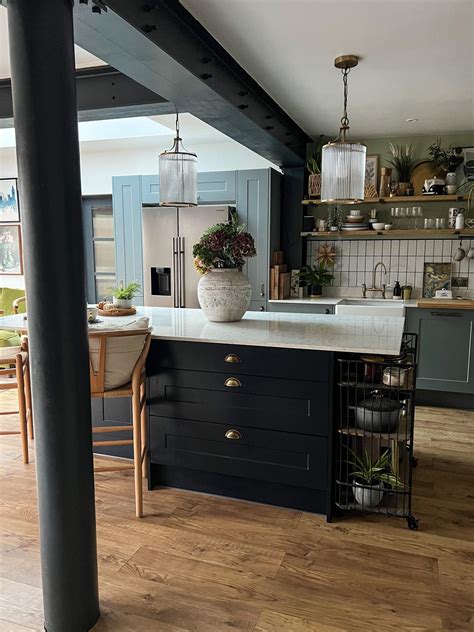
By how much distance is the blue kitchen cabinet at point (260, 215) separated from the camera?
4.68 meters

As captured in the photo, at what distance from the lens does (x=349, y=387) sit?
2457 millimetres

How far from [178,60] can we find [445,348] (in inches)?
126

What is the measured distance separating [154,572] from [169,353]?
104 cm

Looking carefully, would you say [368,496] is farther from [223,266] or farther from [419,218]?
[419,218]

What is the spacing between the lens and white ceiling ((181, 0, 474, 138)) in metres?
2.32

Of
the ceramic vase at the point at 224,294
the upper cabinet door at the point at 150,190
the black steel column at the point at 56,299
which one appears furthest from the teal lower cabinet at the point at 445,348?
the black steel column at the point at 56,299

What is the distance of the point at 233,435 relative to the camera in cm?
258

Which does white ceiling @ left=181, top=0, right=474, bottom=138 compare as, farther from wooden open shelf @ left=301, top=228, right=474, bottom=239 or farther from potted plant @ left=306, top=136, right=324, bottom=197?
wooden open shelf @ left=301, top=228, right=474, bottom=239

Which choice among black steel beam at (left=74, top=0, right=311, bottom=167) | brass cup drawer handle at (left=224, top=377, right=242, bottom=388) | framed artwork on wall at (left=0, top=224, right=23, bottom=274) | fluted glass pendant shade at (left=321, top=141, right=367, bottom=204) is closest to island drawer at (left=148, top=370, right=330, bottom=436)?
brass cup drawer handle at (left=224, top=377, right=242, bottom=388)

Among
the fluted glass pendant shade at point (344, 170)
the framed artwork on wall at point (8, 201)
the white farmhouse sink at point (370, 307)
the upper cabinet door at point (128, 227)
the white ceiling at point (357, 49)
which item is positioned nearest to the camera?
the white ceiling at point (357, 49)

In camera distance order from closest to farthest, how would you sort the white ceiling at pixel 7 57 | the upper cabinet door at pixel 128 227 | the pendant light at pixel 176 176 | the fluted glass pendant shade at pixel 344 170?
the fluted glass pendant shade at pixel 344 170 → the white ceiling at pixel 7 57 → the pendant light at pixel 176 176 → the upper cabinet door at pixel 128 227

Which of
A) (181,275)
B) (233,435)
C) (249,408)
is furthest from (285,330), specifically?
(181,275)

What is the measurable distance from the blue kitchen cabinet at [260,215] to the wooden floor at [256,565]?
96.1 inches

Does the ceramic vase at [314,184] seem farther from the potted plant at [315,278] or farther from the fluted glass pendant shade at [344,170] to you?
the fluted glass pendant shade at [344,170]
